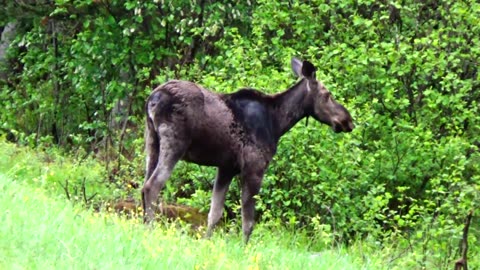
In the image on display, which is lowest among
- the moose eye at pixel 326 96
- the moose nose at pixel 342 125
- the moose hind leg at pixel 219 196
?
the moose hind leg at pixel 219 196

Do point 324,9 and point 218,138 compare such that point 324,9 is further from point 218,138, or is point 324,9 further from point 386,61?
point 218,138

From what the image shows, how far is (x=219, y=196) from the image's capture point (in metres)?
11.8

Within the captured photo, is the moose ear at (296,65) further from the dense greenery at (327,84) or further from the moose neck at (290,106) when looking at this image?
the dense greenery at (327,84)

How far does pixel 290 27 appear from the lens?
17594 millimetres

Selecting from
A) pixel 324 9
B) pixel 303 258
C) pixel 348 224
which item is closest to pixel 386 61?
pixel 324 9

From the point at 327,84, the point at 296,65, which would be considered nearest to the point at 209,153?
the point at 296,65

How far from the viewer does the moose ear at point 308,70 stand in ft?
40.1

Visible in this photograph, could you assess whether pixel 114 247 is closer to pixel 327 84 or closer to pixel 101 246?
pixel 101 246

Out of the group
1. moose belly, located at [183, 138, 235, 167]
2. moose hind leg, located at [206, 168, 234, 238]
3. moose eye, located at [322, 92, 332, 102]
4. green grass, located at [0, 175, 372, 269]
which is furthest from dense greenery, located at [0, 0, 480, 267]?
green grass, located at [0, 175, 372, 269]

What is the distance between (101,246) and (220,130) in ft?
13.9

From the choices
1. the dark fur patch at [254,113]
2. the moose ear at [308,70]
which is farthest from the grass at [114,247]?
the moose ear at [308,70]

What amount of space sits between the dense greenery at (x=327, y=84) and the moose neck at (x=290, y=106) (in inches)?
46.4

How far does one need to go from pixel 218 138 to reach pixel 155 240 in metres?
3.45

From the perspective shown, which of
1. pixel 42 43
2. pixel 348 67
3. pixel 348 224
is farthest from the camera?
pixel 42 43
